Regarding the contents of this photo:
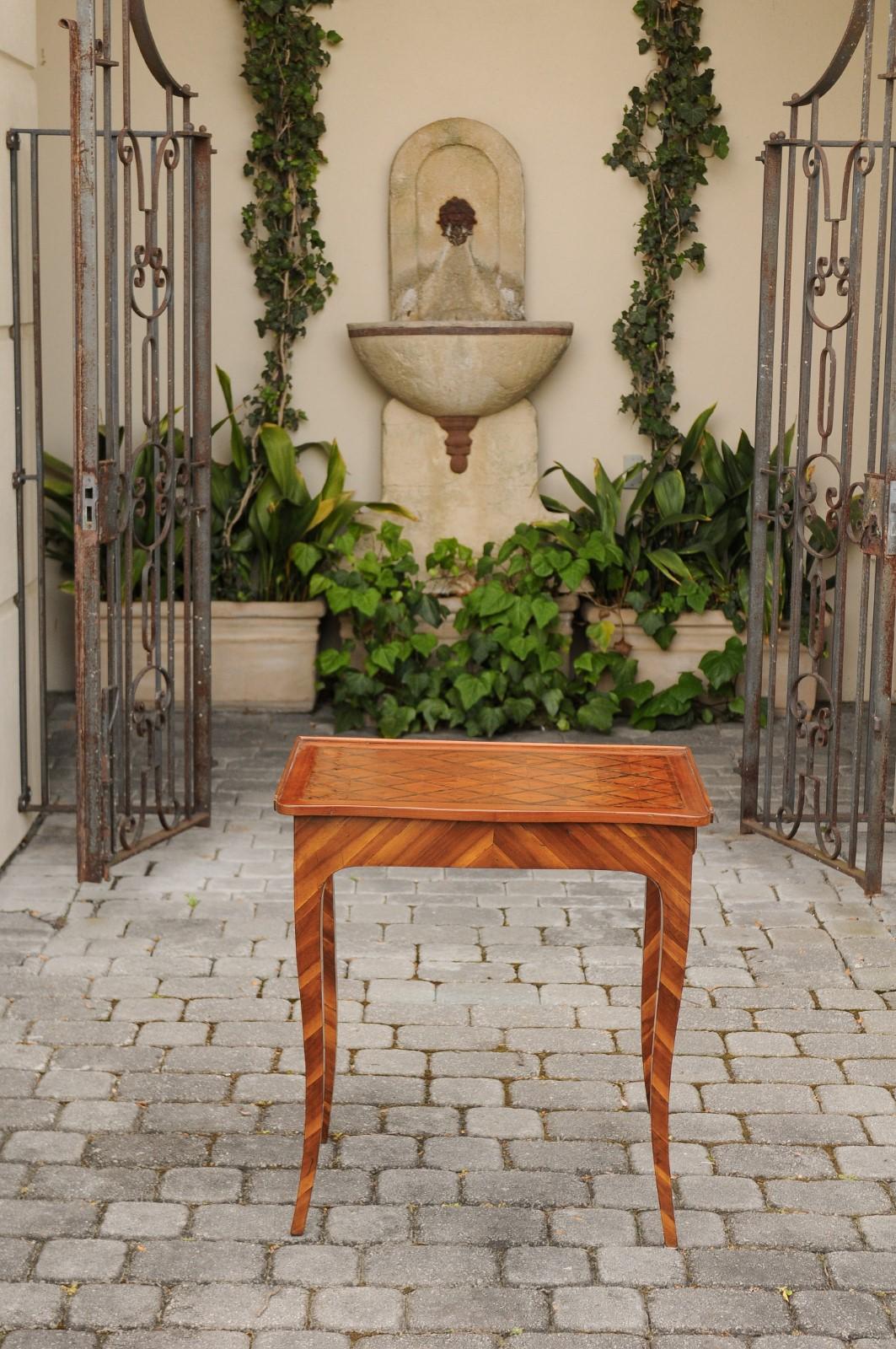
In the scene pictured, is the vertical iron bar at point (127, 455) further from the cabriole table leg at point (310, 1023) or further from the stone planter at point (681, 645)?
the stone planter at point (681, 645)

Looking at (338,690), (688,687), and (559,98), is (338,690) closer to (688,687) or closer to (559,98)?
(688,687)

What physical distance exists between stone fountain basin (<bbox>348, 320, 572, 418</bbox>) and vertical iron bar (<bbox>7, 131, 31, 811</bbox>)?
2.05 metres

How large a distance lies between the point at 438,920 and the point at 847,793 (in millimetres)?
1889

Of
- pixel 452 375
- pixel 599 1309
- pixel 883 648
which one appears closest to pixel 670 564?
pixel 452 375

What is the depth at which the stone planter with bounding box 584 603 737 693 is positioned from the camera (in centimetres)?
668

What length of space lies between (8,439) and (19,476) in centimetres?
12

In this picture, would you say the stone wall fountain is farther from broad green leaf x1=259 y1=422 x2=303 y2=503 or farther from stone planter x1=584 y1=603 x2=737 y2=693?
stone planter x1=584 y1=603 x2=737 y2=693

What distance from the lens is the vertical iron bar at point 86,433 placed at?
4066mm

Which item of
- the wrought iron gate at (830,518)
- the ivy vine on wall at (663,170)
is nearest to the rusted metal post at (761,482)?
the wrought iron gate at (830,518)

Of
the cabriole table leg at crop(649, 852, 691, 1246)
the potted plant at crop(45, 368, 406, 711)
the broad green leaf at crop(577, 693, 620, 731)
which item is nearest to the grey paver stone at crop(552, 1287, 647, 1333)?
the cabriole table leg at crop(649, 852, 691, 1246)

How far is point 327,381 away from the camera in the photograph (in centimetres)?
704

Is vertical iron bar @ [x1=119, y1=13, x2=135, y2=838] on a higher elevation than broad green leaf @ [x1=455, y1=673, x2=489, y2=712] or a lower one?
higher

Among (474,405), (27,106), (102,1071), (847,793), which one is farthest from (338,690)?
(102,1071)

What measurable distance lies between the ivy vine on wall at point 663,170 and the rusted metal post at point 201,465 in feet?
8.25
